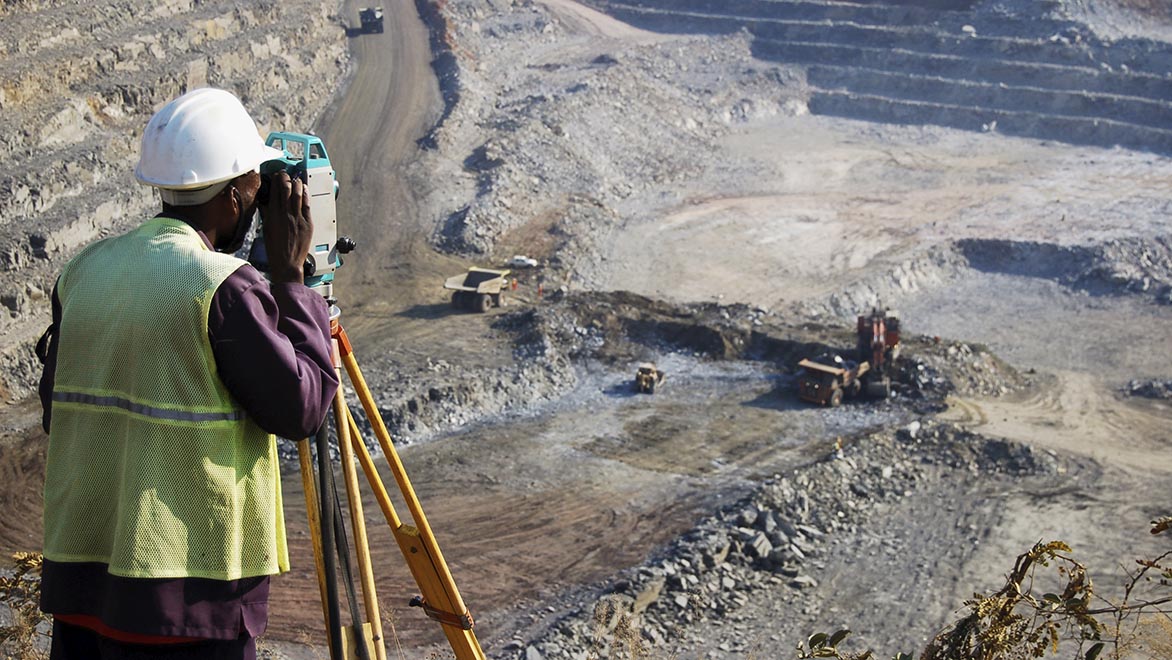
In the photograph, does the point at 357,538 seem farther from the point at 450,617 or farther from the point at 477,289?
the point at 477,289

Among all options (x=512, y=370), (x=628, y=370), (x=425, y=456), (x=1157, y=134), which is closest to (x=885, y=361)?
(x=628, y=370)

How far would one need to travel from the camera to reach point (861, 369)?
18.6m

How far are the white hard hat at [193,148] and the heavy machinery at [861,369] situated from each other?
52.7 ft

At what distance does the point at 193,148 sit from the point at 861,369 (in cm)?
1689

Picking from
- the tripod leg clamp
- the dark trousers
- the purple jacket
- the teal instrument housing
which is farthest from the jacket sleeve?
the tripod leg clamp

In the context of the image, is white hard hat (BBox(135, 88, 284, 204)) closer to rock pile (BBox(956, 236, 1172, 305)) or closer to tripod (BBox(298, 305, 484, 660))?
tripod (BBox(298, 305, 484, 660))

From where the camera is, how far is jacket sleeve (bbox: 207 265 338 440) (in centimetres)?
254

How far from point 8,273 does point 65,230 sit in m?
1.74

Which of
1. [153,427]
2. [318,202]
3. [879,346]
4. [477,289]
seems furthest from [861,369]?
[153,427]

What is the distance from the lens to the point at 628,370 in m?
19.5

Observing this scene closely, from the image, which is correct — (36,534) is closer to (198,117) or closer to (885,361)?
(198,117)

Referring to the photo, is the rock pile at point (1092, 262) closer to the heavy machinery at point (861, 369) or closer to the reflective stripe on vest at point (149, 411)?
the heavy machinery at point (861, 369)

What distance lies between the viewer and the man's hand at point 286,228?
9.16 ft

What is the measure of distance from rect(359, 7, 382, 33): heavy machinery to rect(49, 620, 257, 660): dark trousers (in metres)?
36.6
